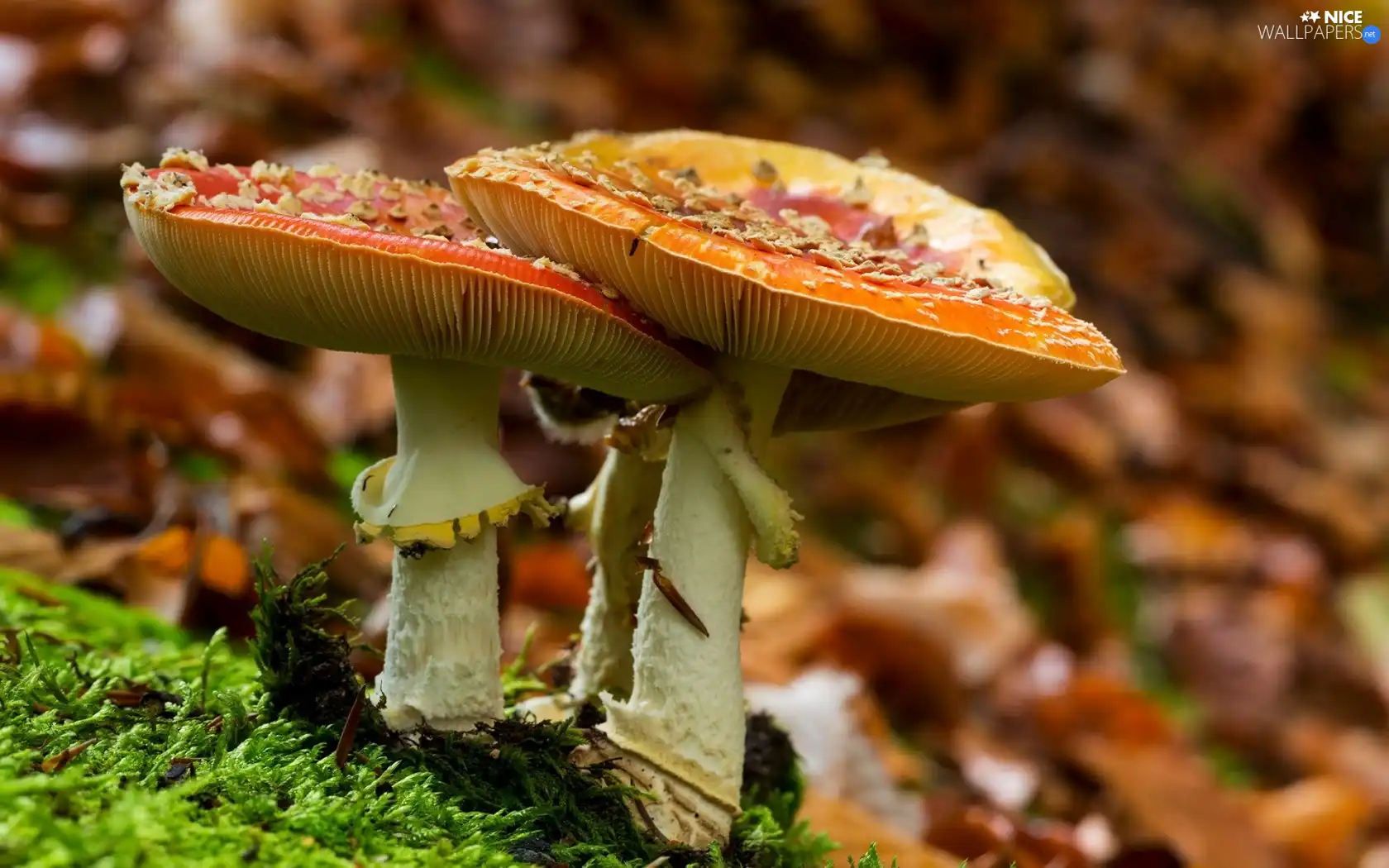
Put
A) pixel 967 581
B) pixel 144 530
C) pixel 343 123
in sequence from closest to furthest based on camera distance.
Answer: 1. pixel 144 530
2. pixel 967 581
3. pixel 343 123

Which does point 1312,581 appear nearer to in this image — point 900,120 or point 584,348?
point 900,120

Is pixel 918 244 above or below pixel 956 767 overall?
above

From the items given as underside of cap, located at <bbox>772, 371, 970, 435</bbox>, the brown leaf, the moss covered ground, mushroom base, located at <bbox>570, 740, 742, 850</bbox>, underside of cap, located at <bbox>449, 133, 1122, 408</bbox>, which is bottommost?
the brown leaf

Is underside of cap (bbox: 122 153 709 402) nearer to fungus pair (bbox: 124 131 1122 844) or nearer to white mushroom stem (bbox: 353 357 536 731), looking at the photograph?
fungus pair (bbox: 124 131 1122 844)

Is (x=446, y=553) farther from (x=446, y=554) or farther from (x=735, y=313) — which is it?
(x=735, y=313)

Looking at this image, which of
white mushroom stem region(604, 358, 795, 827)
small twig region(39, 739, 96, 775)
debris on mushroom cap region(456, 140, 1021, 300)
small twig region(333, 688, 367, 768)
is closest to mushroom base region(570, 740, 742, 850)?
white mushroom stem region(604, 358, 795, 827)

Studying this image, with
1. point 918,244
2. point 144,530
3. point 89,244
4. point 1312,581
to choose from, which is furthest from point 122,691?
point 1312,581
